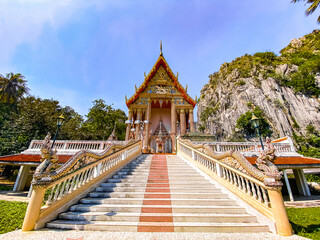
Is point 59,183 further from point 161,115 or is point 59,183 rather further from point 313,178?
point 313,178

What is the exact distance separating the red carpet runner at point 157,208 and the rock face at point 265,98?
30.1 m

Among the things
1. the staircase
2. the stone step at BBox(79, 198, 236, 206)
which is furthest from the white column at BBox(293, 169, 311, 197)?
the stone step at BBox(79, 198, 236, 206)

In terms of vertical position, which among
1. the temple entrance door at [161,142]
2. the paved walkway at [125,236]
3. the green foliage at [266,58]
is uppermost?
the green foliage at [266,58]

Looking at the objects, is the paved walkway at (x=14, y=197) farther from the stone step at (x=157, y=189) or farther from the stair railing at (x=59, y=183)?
the stone step at (x=157, y=189)

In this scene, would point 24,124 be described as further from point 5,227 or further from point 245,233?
point 245,233

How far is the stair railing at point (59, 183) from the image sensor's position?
9.46ft

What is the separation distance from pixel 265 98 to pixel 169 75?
26.1 m

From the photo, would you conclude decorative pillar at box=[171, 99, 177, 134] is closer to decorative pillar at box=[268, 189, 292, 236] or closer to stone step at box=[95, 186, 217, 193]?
stone step at box=[95, 186, 217, 193]

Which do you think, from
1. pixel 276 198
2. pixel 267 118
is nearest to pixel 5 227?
pixel 276 198

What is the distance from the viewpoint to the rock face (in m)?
25.2

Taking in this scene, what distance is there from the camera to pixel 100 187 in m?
4.66

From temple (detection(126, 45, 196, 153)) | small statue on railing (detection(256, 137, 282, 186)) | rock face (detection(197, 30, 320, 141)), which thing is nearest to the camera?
small statue on railing (detection(256, 137, 282, 186))

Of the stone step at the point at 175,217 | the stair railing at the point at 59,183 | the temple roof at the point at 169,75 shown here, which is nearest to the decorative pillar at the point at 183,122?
the temple roof at the point at 169,75

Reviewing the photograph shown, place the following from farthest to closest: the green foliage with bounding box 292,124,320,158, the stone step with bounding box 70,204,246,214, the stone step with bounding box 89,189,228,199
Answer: the green foliage with bounding box 292,124,320,158 → the stone step with bounding box 89,189,228,199 → the stone step with bounding box 70,204,246,214
